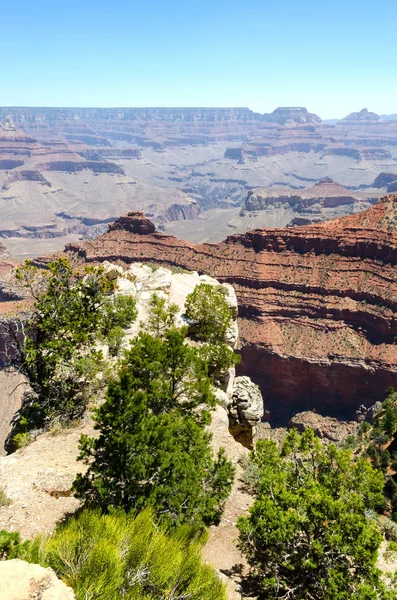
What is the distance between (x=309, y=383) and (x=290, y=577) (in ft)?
210

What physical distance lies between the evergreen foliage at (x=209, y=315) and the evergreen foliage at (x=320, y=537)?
1498cm

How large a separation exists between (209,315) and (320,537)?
17700 mm

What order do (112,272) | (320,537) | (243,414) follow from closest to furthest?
(320,537) < (243,414) < (112,272)

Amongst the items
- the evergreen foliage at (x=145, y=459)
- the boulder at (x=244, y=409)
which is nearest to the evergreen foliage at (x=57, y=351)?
the evergreen foliage at (x=145, y=459)

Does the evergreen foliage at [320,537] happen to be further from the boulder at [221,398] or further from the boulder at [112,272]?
the boulder at [112,272]

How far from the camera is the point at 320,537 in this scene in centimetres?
1103

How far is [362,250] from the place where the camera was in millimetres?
81875

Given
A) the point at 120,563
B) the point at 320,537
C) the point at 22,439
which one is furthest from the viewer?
the point at 22,439

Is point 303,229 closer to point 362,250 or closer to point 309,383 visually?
point 362,250

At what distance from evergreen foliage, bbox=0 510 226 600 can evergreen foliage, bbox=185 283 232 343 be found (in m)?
18.1

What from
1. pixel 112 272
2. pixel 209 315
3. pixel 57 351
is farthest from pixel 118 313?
pixel 112 272

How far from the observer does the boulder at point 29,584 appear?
6805 mm

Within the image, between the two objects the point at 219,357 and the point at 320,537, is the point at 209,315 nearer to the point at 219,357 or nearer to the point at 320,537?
the point at 219,357

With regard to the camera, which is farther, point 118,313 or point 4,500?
point 118,313
